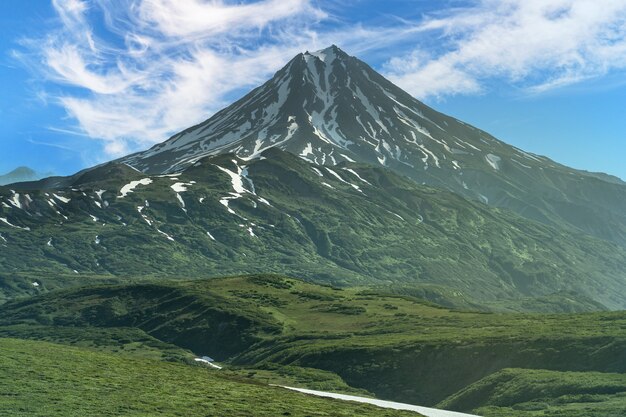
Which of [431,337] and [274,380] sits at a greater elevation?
[431,337]

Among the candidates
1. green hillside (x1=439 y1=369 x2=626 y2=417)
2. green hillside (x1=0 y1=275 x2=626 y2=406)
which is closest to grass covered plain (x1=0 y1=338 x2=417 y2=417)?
green hillside (x1=439 y1=369 x2=626 y2=417)

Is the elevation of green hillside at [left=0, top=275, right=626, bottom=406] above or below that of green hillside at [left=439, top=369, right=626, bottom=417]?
above

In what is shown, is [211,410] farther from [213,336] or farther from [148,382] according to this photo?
[213,336]

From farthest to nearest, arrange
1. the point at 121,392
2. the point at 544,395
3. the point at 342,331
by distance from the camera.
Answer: the point at 342,331
the point at 544,395
the point at 121,392

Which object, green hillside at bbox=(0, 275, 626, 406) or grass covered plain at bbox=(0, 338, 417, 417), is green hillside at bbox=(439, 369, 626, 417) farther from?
grass covered plain at bbox=(0, 338, 417, 417)

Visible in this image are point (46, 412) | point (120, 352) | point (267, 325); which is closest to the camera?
point (46, 412)

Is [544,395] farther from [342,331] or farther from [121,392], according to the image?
[342,331]

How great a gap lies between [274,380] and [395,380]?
18.4 metres

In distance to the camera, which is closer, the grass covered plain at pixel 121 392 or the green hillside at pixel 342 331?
the grass covered plain at pixel 121 392

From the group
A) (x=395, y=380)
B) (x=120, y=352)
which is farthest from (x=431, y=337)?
(x=120, y=352)

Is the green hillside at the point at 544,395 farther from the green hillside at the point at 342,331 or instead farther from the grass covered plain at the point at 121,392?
the grass covered plain at the point at 121,392

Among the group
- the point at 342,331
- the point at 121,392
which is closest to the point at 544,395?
the point at 121,392

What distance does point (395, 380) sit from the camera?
10119 centimetres

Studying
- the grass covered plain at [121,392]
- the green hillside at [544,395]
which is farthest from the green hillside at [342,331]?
the grass covered plain at [121,392]
